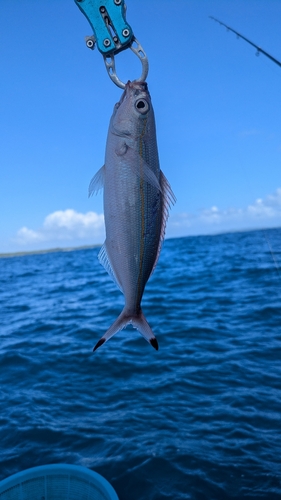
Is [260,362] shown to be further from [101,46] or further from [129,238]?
[101,46]

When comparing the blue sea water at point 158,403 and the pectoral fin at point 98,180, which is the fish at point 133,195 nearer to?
the pectoral fin at point 98,180

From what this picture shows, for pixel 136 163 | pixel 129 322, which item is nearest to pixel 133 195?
pixel 136 163

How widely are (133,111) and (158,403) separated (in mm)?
5029

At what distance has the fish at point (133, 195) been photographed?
7.54 feet

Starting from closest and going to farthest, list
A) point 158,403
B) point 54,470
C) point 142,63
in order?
point 142,63 < point 54,470 < point 158,403

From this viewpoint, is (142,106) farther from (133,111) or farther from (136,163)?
(136,163)

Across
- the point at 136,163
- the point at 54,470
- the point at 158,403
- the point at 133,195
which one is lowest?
the point at 158,403

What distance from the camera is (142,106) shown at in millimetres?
2311

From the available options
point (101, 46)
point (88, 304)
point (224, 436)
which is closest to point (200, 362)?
point (224, 436)

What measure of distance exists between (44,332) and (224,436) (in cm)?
744

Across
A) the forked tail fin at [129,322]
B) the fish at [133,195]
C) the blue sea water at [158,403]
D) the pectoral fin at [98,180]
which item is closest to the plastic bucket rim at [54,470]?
the blue sea water at [158,403]

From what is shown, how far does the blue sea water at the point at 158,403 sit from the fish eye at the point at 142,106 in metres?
3.97

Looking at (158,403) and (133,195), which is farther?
(158,403)

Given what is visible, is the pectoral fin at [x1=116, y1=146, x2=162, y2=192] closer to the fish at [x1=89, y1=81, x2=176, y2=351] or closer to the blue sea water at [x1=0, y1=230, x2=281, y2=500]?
the fish at [x1=89, y1=81, x2=176, y2=351]
